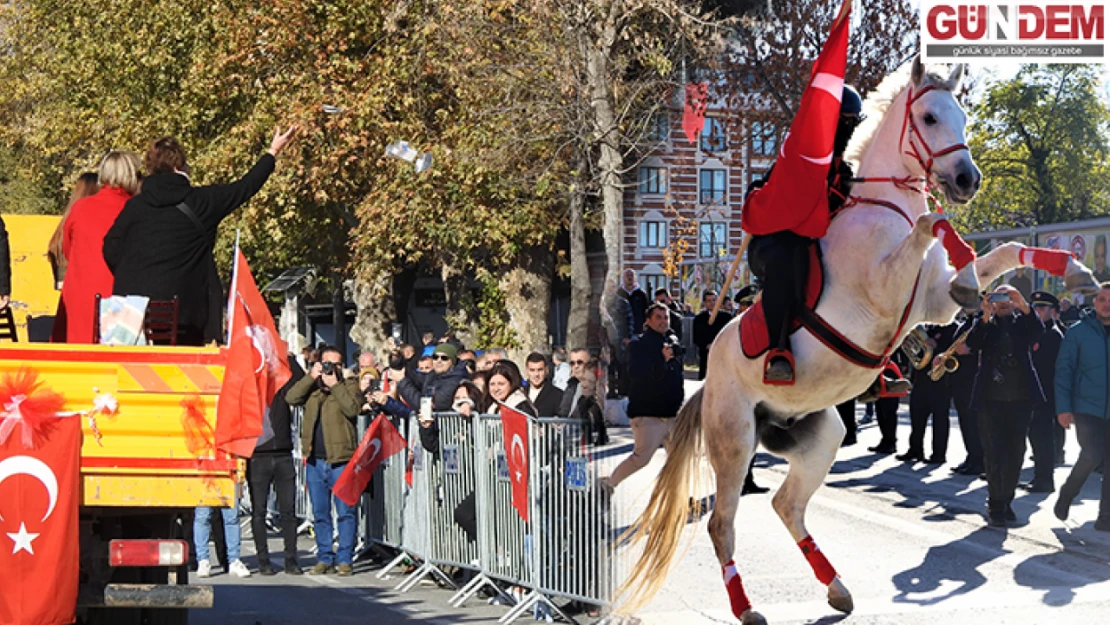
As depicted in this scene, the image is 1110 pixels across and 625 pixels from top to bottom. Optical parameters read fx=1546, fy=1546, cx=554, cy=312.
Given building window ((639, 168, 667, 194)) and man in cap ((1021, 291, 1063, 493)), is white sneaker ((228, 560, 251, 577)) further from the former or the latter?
man in cap ((1021, 291, 1063, 493))

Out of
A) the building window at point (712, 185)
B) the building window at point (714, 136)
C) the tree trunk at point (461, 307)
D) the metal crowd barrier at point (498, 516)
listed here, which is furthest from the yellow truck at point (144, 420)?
the tree trunk at point (461, 307)

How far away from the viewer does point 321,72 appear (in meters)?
27.1

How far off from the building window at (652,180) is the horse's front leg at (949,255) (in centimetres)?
1159

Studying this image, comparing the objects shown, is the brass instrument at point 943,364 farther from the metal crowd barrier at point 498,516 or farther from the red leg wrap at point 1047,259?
the metal crowd barrier at point 498,516

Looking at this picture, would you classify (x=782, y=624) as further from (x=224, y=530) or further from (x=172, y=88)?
(x=172, y=88)

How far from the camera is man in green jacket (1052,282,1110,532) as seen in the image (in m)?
12.8

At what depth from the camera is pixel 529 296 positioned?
90.4 feet

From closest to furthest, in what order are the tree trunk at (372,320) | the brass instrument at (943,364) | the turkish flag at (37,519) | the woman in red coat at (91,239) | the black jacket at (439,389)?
the brass instrument at (943,364), the turkish flag at (37,519), the woman in red coat at (91,239), the black jacket at (439,389), the tree trunk at (372,320)

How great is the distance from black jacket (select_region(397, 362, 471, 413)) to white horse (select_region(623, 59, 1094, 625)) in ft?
24.1

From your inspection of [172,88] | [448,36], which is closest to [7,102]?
[172,88]

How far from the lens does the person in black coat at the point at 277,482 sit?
13875 mm

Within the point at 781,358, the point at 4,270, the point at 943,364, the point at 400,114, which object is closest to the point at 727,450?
the point at 781,358

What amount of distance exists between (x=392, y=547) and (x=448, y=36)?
11.9 m

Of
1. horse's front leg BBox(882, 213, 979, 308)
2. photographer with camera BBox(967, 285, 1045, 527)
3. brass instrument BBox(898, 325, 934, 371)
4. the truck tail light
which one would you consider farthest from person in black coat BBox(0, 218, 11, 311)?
photographer with camera BBox(967, 285, 1045, 527)
